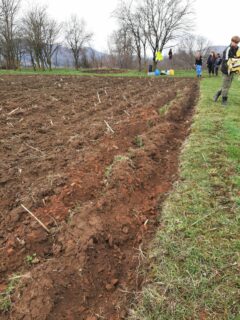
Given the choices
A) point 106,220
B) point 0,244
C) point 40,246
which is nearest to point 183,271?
point 106,220

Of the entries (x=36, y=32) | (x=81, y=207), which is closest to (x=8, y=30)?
(x=36, y=32)

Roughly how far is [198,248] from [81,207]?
136cm

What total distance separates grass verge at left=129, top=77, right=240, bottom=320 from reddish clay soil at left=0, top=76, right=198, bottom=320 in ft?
0.59

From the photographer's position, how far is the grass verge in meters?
2.12

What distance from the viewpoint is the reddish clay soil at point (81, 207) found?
2.27m

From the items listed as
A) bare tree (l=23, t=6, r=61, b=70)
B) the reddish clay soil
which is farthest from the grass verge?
bare tree (l=23, t=6, r=61, b=70)

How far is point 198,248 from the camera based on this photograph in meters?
2.66

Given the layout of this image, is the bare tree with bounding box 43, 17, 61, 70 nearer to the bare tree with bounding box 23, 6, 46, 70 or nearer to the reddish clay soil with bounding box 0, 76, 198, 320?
the bare tree with bounding box 23, 6, 46, 70

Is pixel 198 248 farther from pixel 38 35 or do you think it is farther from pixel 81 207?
pixel 38 35

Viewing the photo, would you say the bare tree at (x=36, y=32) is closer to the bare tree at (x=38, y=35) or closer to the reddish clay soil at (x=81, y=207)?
the bare tree at (x=38, y=35)

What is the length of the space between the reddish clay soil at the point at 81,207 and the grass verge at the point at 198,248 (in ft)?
0.59

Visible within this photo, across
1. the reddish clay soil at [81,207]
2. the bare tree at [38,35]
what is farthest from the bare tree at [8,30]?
the reddish clay soil at [81,207]

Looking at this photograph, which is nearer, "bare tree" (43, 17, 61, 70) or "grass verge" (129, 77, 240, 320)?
"grass verge" (129, 77, 240, 320)

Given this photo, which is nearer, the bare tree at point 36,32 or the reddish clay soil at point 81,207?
the reddish clay soil at point 81,207
